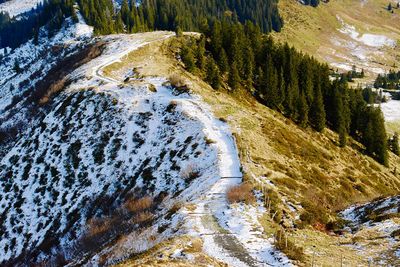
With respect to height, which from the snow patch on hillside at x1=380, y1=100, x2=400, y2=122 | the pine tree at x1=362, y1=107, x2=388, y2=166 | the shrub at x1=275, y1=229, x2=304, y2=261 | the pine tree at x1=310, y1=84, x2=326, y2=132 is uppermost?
the shrub at x1=275, y1=229, x2=304, y2=261

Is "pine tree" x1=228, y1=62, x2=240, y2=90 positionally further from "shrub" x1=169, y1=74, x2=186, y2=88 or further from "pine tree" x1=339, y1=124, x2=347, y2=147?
"pine tree" x1=339, y1=124, x2=347, y2=147

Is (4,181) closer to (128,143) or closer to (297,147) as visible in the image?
(128,143)

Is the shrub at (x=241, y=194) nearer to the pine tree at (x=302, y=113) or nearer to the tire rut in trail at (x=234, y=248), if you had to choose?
the tire rut in trail at (x=234, y=248)

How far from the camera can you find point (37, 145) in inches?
2058

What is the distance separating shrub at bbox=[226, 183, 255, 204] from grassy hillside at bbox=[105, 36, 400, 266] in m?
1.47

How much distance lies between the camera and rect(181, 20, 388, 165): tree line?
6950 centimetres

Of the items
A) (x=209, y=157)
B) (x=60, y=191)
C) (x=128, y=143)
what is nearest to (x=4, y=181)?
(x=60, y=191)

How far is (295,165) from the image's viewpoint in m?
43.7

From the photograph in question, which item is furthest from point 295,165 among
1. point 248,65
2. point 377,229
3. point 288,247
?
point 248,65

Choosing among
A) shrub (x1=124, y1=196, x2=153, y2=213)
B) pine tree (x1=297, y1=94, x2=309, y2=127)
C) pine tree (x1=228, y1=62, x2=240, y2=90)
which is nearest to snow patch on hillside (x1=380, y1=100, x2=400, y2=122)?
pine tree (x1=297, y1=94, x2=309, y2=127)

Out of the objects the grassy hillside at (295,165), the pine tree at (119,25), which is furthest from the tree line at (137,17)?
the grassy hillside at (295,165)

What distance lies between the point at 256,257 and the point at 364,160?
4998cm

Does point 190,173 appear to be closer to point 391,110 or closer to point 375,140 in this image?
point 375,140

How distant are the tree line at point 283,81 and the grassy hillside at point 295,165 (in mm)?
3176
